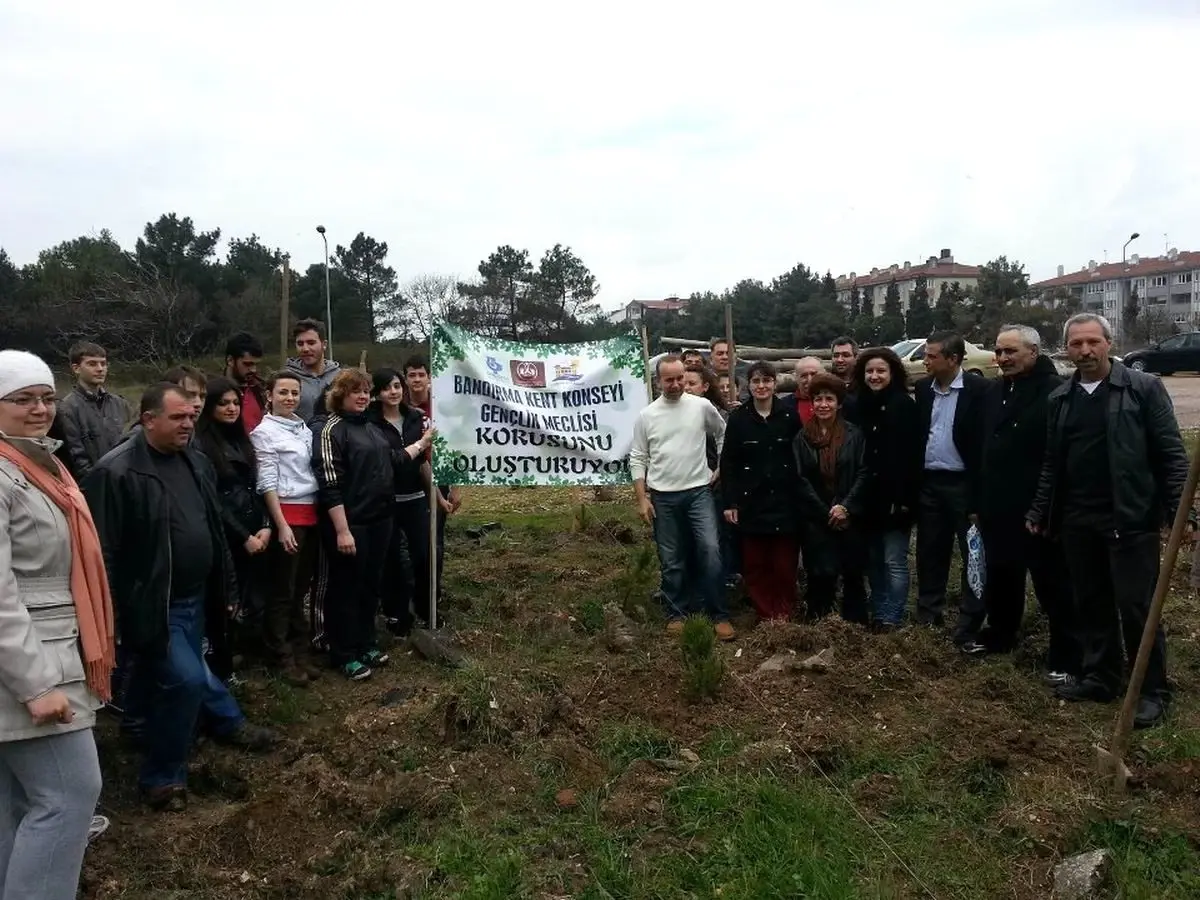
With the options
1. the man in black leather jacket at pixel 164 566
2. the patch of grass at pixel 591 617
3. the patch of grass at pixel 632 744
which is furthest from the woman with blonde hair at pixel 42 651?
the patch of grass at pixel 591 617

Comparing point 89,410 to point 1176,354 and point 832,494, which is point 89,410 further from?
point 1176,354

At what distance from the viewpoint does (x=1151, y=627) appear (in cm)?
364

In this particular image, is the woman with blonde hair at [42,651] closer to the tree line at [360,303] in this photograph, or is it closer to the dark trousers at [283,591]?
the dark trousers at [283,591]

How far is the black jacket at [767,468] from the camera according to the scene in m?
5.90

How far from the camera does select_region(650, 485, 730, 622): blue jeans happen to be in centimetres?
604

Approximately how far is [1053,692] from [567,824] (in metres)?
2.79

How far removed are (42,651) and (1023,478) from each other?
4654mm

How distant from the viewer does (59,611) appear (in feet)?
8.50

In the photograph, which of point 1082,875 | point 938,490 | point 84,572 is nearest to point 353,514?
point 84,572

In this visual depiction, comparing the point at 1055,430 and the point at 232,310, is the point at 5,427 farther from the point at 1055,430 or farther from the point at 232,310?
the point at 232,310

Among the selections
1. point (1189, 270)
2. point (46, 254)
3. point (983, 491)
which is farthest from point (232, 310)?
point (1189, 270)

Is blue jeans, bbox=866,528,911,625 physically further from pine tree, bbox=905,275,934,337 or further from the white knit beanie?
pine tree, bbox=905,275,934,337

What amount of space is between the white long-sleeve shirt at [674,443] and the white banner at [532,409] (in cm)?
37

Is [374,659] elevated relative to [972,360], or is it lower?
lower
